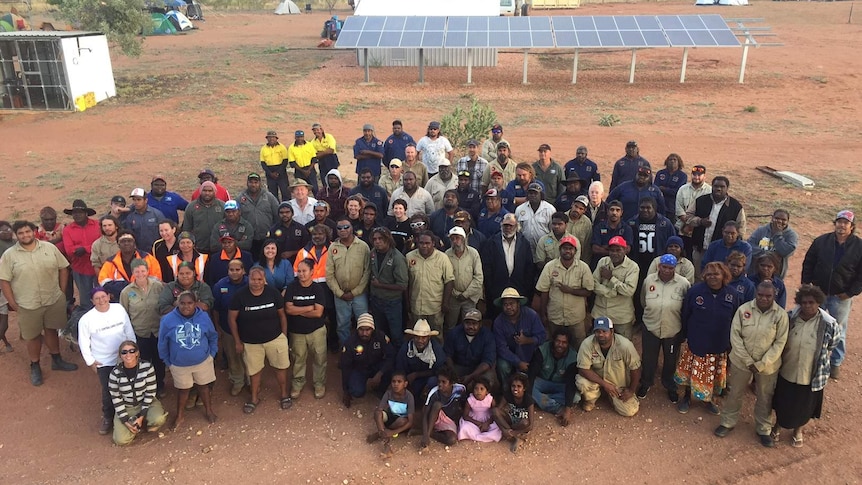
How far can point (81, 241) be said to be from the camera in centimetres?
724

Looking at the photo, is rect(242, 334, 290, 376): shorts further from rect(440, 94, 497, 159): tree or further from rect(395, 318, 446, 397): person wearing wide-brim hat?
rect(440, 94, 497, 159): tree

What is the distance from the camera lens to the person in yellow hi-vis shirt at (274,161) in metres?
10.3

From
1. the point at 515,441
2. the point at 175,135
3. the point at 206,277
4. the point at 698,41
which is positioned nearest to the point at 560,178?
the point at 515,441

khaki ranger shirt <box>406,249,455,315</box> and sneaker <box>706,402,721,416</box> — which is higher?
khaki ranger shirt <box>406,249,455,315</box>

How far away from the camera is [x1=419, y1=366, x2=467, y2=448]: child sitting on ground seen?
19.0 ft

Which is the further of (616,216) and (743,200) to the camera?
(743,200)

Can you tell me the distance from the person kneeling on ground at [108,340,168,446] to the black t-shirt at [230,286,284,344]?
93 centimetres

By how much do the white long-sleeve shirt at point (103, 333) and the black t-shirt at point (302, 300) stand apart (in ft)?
4.89

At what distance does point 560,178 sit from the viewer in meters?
9.04

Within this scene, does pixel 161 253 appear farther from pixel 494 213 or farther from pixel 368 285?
pixel 494 213

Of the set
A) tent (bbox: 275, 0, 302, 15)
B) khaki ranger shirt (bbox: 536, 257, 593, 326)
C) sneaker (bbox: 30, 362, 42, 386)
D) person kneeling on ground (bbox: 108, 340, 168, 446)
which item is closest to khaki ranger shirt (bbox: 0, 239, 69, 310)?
sneaker (bbox: 30, 362, 42, 386)

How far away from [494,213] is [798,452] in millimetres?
3831

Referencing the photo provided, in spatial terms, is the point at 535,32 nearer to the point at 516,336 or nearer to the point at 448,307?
the point at 448,307

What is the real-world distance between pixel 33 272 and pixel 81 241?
26.6 inches
